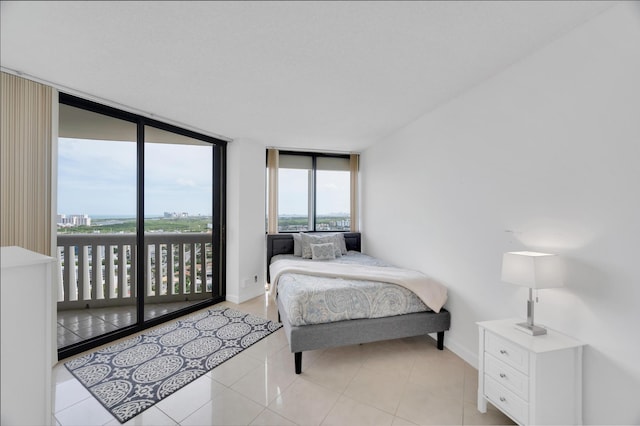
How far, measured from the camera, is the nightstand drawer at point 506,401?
1.42 metres

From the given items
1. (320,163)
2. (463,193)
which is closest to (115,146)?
(320,163)

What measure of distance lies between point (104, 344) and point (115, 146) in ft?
6.65

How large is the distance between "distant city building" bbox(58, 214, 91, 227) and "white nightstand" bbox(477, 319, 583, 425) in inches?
136

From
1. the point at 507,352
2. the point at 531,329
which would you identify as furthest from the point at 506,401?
the point at 531,329

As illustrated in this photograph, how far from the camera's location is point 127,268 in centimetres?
315

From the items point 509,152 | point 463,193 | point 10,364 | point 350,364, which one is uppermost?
point 509,152

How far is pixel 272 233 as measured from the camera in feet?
14.3

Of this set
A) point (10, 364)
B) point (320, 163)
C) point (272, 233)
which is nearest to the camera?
point (10, 364)

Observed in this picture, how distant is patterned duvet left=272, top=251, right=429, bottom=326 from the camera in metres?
2.17

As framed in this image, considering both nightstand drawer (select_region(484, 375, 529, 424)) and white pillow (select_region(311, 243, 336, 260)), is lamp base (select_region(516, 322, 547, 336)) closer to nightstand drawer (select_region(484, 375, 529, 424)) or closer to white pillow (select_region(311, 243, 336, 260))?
nightstand drawer (select_region(484, 375, 529, 424))

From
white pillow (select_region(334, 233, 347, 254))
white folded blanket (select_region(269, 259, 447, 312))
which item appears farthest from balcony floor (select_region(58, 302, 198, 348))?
white pillow (select_region(334, 233, 347, 254))

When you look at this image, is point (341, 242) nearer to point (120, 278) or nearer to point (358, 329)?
point (358, 329)

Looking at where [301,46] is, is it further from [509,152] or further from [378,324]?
[378,324]

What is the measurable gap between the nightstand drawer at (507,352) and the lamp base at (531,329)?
0.16 metres
